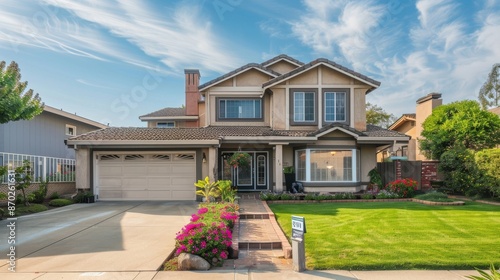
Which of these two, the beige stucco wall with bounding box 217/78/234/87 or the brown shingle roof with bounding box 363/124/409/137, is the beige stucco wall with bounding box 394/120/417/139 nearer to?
the brown shingle roof with bounding box 363/124/409/137

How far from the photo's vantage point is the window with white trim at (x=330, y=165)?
48.4ft

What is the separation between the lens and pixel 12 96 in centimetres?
1012

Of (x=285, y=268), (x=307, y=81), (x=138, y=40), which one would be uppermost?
(x=138, y=40)

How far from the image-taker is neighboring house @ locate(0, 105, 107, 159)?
14977mm

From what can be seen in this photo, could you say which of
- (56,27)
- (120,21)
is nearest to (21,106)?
(56,27)

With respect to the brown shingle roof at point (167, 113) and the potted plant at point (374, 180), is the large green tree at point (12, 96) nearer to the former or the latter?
the brown shingle roof at point (167, 113)

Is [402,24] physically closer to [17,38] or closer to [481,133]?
[481,133]

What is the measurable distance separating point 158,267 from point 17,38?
8.65 metres

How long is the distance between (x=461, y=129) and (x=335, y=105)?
6.73m

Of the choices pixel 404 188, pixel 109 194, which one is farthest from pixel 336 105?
pixel 109 194

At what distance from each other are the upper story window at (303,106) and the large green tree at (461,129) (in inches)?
279

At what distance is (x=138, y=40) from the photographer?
12633 mm

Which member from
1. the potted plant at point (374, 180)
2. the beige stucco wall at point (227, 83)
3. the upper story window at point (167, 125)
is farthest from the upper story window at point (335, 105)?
the upper story window at point (167, 125)

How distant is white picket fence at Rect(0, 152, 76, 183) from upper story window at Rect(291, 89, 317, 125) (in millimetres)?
11821
